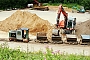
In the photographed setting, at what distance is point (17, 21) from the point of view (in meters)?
28.8

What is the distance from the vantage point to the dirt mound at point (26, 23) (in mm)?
27203

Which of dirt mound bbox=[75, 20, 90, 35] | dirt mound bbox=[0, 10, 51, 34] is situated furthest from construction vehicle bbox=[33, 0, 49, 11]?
dirt mound bbox=[75, 20, 90, 35]

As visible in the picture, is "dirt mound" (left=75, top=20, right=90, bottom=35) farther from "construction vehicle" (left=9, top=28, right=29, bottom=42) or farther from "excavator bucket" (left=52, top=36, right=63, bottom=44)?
"construction vehicle" (left=9, top=28, right=29, bottom=42)

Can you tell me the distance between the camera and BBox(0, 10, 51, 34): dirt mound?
2720 cm

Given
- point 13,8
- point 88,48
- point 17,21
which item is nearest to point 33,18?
point 17,21

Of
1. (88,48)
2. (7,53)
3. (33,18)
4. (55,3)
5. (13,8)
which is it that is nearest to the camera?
(7,53)

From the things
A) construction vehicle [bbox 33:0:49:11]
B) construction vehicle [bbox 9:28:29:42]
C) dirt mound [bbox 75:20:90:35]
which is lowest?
construction vehicle [bbox 33:0:49:11]

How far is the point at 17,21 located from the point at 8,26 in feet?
3.66

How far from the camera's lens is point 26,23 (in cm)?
2834

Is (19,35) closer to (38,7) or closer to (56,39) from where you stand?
(56,39)

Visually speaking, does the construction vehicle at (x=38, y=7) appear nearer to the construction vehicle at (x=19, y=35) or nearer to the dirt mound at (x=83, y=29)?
the dirt mound at (x=83, y=29)

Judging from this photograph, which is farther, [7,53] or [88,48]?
[88,48]

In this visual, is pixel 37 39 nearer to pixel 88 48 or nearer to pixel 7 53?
pixel 88 48

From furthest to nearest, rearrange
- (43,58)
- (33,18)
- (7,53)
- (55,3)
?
(55,3)
(33,18)
(7,53)
(43,58)
